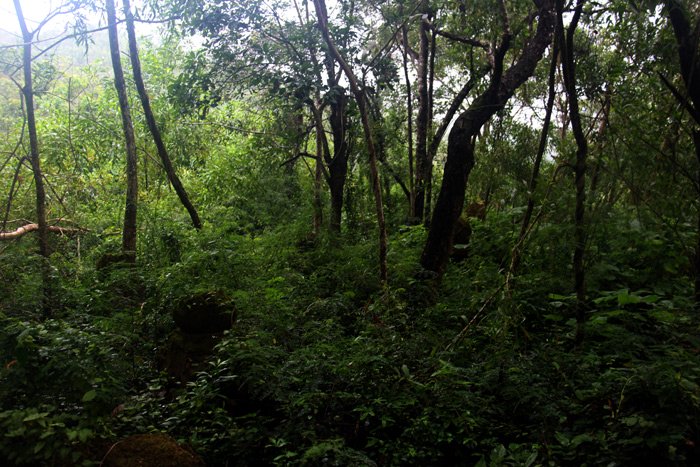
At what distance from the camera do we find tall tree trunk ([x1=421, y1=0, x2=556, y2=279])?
668cm

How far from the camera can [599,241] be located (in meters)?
5.84

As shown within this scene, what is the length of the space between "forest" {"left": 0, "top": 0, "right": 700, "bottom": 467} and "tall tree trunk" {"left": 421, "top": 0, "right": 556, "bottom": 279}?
0.03 m

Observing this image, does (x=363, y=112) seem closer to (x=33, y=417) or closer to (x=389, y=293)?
(x=389, y=293)

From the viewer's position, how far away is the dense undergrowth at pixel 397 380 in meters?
3.25

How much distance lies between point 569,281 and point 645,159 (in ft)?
6.34

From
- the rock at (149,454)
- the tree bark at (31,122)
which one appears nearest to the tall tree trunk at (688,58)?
the rock at (149,454)

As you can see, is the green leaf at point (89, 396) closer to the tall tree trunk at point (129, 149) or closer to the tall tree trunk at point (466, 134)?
the tall tree trunk at point (466, 134)

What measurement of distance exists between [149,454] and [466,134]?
521 cm

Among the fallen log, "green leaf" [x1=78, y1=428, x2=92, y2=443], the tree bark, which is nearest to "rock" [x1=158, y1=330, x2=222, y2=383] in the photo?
"green leaf" [x1=78, y1=428, x2=92, y2=443]

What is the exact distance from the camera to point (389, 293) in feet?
19.5

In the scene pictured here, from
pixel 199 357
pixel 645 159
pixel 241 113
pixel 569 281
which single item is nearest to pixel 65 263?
pixel 199 357

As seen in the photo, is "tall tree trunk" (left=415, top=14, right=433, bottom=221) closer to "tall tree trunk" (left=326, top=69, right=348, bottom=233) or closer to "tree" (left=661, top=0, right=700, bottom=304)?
"tall tree trunk" (left=326, top=69, right=348, bottom=233)

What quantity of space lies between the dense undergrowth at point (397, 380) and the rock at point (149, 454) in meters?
0.18

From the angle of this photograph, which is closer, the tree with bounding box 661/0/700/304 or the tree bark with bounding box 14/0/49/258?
the tree with bounding box 661/0/700/304
